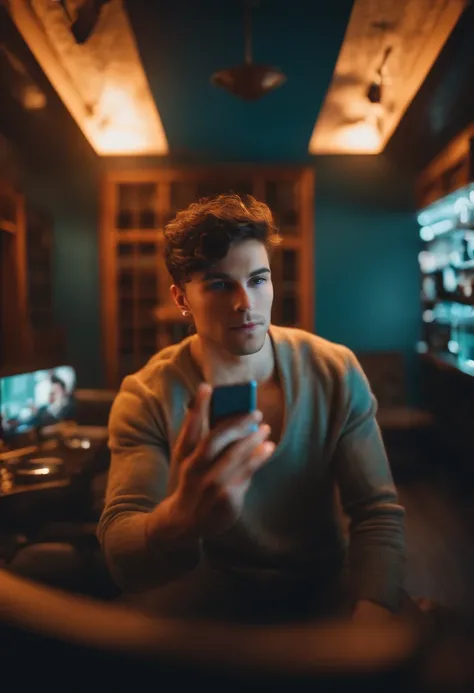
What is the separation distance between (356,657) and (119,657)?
0.09 m

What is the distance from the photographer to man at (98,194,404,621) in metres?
0.44

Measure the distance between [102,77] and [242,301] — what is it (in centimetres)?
123

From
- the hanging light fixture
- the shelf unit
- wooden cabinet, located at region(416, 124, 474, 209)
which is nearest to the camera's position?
the hanging light fixture

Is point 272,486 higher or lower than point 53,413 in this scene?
higher

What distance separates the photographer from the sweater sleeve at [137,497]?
1.67ft

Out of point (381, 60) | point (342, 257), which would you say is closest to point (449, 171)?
point (342, 257)

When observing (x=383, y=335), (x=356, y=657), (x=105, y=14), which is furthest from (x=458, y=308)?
(x=356, y=657)

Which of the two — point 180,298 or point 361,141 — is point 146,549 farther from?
point 361,141

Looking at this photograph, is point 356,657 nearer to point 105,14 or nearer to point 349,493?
point 349,493

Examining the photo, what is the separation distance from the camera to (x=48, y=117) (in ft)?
7.28

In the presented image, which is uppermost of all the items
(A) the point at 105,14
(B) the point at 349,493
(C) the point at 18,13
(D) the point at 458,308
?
(A) the point at 105,14

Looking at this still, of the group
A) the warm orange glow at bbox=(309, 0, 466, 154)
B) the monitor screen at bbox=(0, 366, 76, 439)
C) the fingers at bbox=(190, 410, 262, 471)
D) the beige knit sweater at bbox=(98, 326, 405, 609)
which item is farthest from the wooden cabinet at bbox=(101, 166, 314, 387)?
the fingers at bbox=(190, 410, 262, 471)

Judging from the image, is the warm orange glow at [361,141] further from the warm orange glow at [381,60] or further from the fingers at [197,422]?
the fingers at [197,422]

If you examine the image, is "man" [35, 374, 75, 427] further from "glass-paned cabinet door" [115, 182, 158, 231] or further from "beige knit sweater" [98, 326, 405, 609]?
"glass-paned cabinet door" [115, 182, 158, 231]
